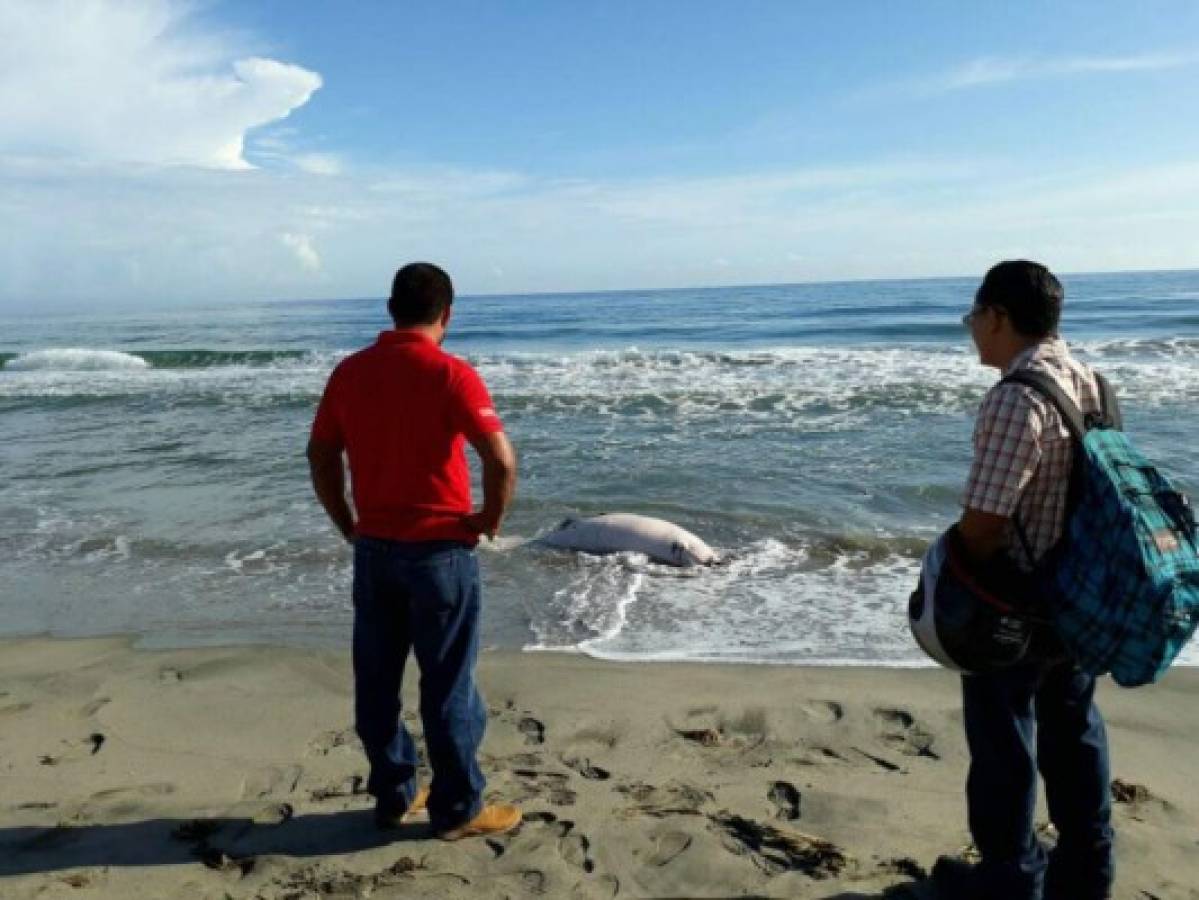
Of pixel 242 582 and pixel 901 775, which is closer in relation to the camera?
pixel 901 775

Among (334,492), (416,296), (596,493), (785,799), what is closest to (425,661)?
(334,492)

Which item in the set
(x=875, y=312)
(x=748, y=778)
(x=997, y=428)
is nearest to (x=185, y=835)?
(x=748, y=778)

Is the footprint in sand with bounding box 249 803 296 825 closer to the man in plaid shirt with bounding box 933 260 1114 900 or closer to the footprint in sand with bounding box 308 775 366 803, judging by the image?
the footprint in sand with bounding box 308 775 366 803

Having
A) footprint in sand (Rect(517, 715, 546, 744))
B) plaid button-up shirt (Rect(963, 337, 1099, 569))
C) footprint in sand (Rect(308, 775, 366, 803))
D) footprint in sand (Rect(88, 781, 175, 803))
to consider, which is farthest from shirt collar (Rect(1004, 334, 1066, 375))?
footprint in sand (Rect(88, 781, 175, 803))

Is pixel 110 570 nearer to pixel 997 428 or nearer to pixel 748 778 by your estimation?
pixel 748 778

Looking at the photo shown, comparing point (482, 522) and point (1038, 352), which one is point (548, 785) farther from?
point (1038, 352)

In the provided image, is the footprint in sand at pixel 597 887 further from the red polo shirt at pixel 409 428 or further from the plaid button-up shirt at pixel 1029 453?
the plaid button-up shirt at pixel 1029 453

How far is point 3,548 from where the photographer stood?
8289 mm

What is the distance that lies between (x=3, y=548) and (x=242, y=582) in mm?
2690

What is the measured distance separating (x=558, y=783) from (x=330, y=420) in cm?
176

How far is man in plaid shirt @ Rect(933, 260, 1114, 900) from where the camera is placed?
8.48ft

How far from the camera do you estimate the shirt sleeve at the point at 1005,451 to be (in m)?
2.55

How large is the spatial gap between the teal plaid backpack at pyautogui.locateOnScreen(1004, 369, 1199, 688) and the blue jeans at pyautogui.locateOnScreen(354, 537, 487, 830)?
190cm

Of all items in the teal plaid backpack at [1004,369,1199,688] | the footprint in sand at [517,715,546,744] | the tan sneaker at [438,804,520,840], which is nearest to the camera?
the teal plaid backpack at [1004,369,1199,688]
